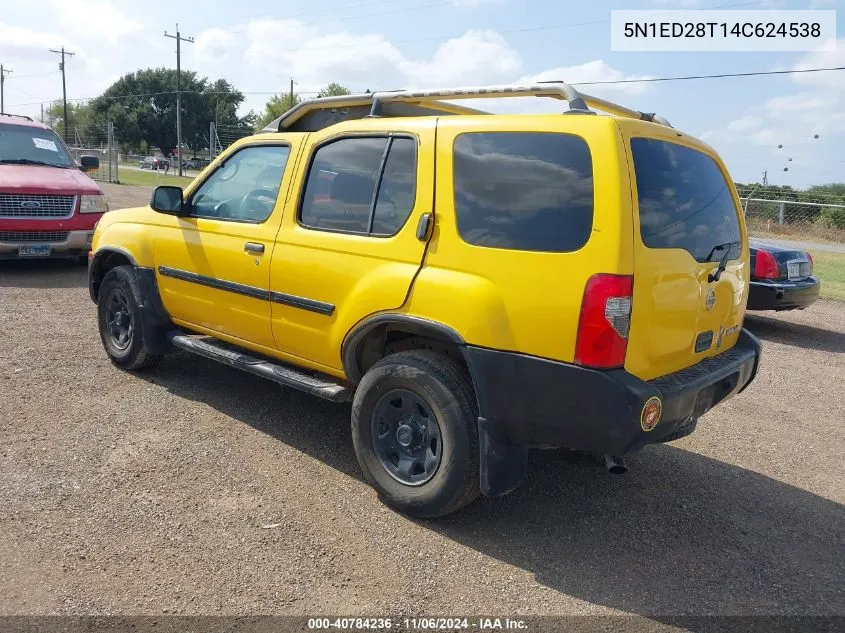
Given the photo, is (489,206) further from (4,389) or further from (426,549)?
(4,389)

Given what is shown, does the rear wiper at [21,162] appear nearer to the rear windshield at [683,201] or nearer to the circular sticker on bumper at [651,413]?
the rear windshield at [683,201]

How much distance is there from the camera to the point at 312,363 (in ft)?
13.4

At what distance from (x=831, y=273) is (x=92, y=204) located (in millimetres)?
13261

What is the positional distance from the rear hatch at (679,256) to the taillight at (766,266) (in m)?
4.47

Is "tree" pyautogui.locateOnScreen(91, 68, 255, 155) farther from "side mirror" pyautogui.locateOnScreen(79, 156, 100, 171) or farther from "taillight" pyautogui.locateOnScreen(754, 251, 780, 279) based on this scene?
"taillight" pyautogui.locateOnScreen(754, 251, 780, 279)

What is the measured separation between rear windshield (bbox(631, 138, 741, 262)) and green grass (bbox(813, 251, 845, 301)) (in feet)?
27.9

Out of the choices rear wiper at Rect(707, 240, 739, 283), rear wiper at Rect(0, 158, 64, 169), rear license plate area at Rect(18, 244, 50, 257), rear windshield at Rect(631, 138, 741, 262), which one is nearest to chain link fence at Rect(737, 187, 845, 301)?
rear wiper at Rect(0, 158, 64, 169)

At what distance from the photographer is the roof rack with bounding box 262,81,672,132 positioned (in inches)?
136

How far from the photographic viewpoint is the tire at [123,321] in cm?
520

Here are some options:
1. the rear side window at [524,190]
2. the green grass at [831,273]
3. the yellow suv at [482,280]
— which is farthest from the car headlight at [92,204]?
the green grass at [831,273]

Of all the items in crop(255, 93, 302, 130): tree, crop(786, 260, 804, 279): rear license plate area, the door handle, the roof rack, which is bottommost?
crop(786, 260, 804, 279): rear license plate area

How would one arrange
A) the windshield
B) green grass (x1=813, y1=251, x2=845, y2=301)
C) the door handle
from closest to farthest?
the door handle < the windshield < green grass (x1=813, y1=251, x2=845, y2=301)

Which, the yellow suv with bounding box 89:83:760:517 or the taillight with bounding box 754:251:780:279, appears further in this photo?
the taillight with bounding box 754:251:780:279

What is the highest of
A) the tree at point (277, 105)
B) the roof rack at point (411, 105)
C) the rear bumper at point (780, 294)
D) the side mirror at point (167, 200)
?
the tree at point (277, 105)
